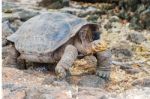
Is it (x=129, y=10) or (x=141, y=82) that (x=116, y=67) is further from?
(x=129, y=10)

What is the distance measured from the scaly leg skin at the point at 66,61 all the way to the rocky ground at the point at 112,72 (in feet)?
0.25

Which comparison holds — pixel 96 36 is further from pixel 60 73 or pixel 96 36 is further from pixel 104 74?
pixel 60 73

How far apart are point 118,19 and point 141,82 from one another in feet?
13.7

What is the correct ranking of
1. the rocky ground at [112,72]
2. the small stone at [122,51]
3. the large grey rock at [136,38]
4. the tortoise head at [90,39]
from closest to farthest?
the rocky ground at [112,72], the tortoise head at [90,39], the small stone at [122,51], the large grey rock at [136,38]

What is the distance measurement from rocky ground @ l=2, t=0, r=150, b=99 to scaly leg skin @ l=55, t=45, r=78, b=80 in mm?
77

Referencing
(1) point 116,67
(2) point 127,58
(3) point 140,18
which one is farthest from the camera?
(3) point 140,18

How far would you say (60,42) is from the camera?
206 inches

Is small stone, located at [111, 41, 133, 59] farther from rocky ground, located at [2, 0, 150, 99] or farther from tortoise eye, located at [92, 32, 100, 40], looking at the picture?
tortoise eye, located at [92, 32, 100, 40]

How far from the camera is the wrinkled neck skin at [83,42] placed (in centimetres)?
538

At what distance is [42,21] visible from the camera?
17.9 feet

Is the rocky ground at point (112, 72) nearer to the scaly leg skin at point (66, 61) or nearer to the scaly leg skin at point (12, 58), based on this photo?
the scaly leg skin at point (66, 61)

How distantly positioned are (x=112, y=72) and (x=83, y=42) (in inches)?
18.8

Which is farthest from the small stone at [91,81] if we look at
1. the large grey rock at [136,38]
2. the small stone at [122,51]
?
the large grey rock at [136,38]

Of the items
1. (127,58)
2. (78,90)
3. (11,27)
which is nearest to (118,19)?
(11,27)
